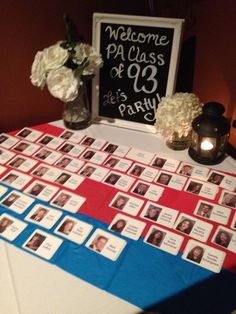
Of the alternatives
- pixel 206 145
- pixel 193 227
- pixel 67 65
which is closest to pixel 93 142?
pixel 67 65

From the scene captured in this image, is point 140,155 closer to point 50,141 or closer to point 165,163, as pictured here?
point 165,163

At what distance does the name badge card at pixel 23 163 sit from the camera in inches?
44.2

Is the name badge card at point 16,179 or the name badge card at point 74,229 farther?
the name badge card at point 16,179

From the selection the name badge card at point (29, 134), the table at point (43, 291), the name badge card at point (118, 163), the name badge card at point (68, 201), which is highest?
the name badge card at point (118, 163)

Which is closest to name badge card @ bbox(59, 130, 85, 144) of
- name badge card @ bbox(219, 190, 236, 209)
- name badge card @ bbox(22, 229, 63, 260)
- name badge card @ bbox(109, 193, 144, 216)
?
name badge card @ bbox(109, 193, 144, 216)

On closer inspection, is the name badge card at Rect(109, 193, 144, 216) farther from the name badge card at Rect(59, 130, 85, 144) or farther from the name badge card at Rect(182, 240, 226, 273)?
the name badge card at Rect(59, 130, 85, 144)

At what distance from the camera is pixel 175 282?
2.54ft

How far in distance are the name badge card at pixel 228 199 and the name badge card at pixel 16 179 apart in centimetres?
62

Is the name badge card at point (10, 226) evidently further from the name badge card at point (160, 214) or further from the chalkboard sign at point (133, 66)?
the chalkboard sign at point (133, 66)

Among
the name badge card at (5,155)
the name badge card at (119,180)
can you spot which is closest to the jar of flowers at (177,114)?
the name badge card at (119,180)

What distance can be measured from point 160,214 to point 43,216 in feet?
1.11

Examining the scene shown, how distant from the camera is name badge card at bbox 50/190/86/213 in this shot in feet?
3.18

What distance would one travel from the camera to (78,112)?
1267mm

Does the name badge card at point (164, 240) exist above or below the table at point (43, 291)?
above
